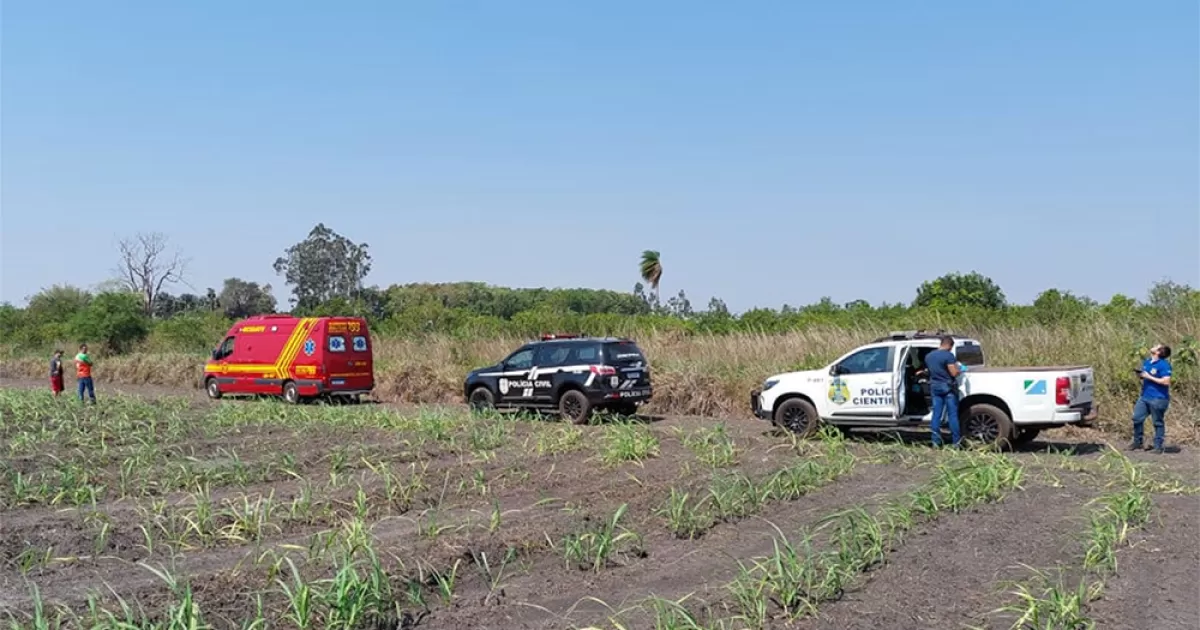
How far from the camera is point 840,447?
12.6 m

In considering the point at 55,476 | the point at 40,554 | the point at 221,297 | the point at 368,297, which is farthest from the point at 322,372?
the point at 221,297

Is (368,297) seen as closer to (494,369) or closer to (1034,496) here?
(494,369)

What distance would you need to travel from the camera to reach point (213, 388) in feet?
87.8

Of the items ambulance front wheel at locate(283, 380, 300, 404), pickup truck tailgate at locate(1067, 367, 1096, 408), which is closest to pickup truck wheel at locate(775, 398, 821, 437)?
pickup truck tailgate at locate(1067, 367, 1096, 408)

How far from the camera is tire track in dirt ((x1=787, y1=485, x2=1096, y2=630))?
5.66m

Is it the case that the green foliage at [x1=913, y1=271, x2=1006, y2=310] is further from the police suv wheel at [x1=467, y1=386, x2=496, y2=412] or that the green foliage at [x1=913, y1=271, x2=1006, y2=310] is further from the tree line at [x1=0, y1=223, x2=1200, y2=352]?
the police suv wheel at [x1=467, y1=386, x2=496, y2=412]

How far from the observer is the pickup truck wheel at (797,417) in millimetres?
16031

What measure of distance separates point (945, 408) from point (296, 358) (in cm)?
1668

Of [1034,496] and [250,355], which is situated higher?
[250,355]

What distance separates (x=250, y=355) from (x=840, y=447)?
18.6m

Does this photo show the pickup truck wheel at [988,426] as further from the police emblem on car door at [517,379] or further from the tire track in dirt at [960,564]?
the police emblem on car door at [517,379]

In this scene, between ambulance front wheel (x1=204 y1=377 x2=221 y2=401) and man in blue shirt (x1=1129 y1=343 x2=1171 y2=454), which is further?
ambulance front wheel (x1=204 y1=377 x2=221 y2=401)

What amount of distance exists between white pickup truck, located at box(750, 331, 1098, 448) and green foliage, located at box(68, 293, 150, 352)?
34934 mm

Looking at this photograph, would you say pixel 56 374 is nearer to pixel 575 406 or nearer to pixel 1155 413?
pixel 575 406
